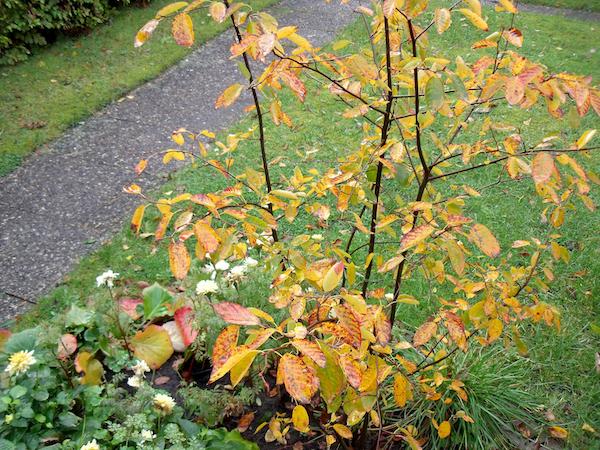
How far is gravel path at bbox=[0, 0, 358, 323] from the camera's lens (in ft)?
12.1

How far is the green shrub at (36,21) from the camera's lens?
19.2 feet

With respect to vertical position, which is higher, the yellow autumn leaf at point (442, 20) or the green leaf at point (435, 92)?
the yellow autumn leaf at point (442, 20)

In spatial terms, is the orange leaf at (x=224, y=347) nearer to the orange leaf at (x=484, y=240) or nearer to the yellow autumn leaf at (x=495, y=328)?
the orange leaf at (x=484, y=240)

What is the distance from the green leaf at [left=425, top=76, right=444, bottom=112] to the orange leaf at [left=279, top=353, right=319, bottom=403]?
0.73 m

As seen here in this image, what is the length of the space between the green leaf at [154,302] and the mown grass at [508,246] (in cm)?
54

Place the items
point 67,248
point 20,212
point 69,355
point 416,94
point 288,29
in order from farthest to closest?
1. point 20,212
2. point 67,248
3. point 69,355
4. point 416,94
5. point 288,29

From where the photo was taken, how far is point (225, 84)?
5992 millimetres

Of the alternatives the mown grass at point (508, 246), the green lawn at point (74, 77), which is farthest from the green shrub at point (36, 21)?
the mown grass at point (508, 246)

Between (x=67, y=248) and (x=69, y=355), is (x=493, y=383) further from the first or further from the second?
(x=67, y=248)

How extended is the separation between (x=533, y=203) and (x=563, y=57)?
10.7 ft

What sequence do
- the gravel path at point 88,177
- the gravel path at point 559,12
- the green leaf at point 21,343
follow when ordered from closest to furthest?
1. the green leaf at point 21,343
2. the gravel path at point 88,177
3. the gravel path at point 559,12

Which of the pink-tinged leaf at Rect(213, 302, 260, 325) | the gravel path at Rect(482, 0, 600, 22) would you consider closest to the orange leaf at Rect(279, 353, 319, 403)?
the pink-tinged leaf at Rect(213, 302, 260, 325)

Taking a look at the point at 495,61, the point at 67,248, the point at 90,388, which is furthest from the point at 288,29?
the point at 67,248

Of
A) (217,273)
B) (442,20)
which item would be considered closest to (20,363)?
(217,273)
